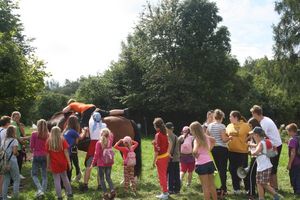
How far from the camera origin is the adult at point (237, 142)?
921 centimetres

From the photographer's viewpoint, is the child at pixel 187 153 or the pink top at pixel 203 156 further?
the child at pixel 187 153

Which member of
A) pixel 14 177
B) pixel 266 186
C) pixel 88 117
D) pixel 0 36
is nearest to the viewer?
pixel 266 186

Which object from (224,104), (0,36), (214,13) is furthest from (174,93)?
(0,36)

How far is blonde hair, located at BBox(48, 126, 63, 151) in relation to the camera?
8281mm

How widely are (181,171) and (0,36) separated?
35.2 ft

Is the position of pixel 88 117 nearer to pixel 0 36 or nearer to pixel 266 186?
pixel 266 186

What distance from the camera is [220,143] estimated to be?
8883mm

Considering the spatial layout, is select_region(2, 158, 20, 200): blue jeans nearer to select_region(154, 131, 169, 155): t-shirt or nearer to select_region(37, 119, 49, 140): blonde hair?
select_region(37, 119, 49, 140): blonde hair

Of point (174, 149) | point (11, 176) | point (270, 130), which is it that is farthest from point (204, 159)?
point (11, 176)

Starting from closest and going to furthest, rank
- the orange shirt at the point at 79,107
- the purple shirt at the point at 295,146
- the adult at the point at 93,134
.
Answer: the purple shirt at the point at 295,146 < the adult at the point at 93,134 < the orange shirt at the point at 79,107

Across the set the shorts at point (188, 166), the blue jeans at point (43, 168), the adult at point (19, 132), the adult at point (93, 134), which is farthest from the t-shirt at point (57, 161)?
the shorts at point (188, 166)

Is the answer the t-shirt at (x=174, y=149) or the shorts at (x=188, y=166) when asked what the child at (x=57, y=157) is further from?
the shorts at (x=188, y=166)

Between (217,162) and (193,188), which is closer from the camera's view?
(217,162)

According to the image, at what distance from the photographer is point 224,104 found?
35438 millimetres
